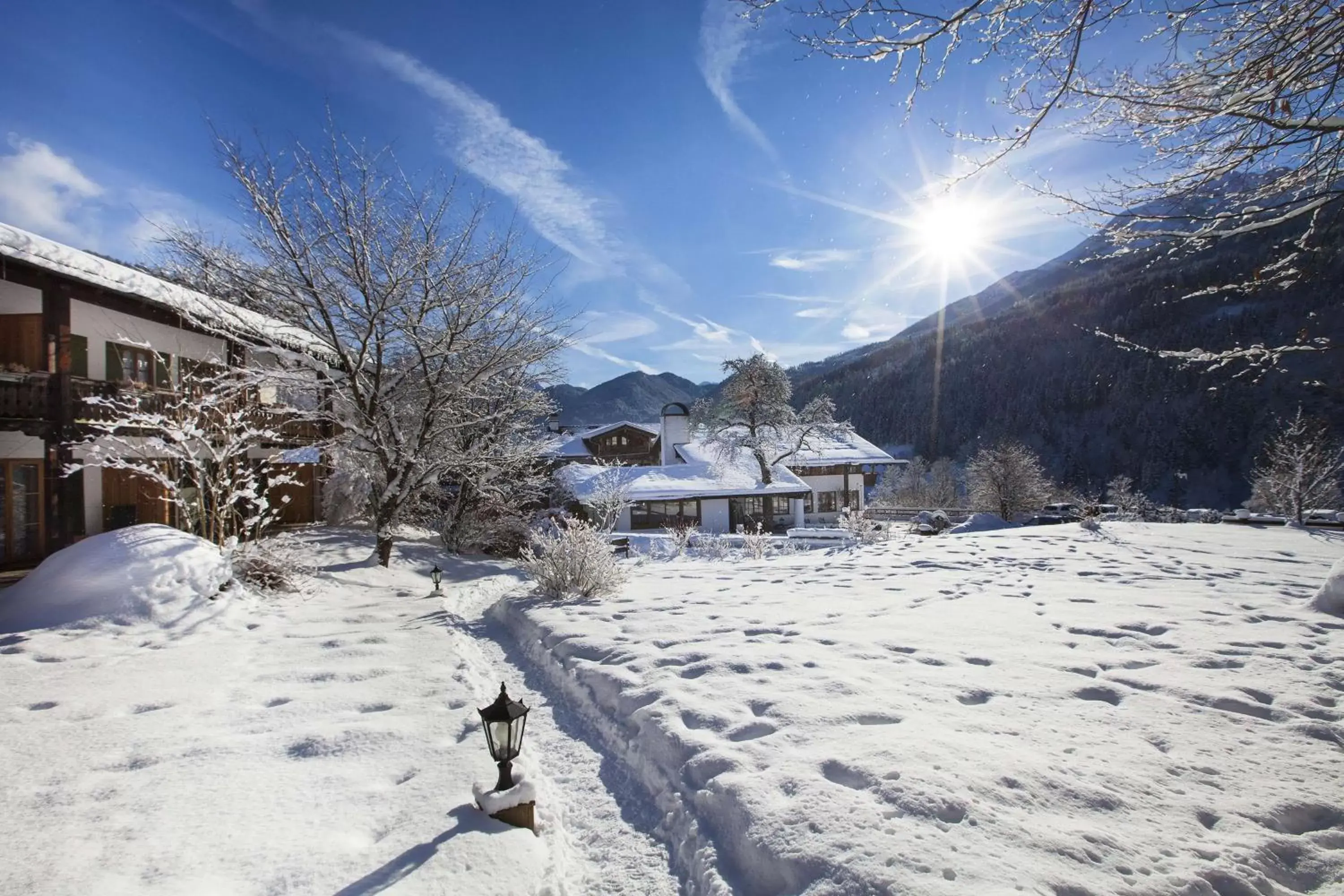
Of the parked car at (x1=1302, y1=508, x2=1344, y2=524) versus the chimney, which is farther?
the chimney

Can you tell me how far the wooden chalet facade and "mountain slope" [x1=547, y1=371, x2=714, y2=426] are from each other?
260 feet

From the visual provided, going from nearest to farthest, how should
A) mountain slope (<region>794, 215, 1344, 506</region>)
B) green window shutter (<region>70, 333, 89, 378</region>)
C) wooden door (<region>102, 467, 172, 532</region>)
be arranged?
green window shutter (<region>70, 333, 89, 378</region>) < wooden door (<region>102, 467, 172, 532</region>) < mountain slope (<region>794, 215, 1344, 506</region>)

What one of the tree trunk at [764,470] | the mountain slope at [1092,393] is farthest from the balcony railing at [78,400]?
the mountain slope at [1092,393]

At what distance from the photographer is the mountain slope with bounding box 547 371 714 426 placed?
330 feet

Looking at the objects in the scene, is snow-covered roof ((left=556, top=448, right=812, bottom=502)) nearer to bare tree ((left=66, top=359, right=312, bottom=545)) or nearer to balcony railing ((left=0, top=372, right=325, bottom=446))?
bare tree ((left=66, top=359, right=312, bottom=545))

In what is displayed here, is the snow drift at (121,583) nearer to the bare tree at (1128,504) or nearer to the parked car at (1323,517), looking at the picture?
the parked car at (1323,517)

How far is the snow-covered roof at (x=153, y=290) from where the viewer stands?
10031 mm

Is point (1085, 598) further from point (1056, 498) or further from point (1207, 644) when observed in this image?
point (1056, 498)

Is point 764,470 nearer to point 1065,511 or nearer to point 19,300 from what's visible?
point 1065,511

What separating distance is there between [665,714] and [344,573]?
8.35 meters

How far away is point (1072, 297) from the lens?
9000cm

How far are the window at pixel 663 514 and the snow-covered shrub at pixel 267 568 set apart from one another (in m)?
17.1

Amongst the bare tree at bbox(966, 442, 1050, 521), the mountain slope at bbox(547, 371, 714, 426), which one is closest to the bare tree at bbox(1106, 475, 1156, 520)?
the bare tree at bbox(966, 442, 1050, 521)

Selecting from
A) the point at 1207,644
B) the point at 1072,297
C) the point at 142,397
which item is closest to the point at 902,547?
the point at 1207,644
